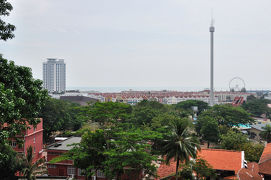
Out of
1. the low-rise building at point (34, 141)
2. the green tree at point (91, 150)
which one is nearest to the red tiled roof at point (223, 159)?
the green tree at point (91, 150)

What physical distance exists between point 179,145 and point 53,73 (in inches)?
6366

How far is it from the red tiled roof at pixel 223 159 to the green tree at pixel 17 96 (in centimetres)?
1394

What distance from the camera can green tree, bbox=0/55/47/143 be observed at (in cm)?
910

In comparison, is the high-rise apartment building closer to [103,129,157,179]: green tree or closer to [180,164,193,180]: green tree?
[180,164,193,180]: green tree

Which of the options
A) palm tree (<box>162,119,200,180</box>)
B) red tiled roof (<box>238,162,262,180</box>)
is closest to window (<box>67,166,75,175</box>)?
palm tree (<box>162,119,200,180</box>)

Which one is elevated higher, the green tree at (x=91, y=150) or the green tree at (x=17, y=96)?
the green tree at (x=17, y=96)

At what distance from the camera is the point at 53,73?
167250mm

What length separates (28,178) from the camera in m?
18.8

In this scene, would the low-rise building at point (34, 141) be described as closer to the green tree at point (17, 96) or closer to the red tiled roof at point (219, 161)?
the red tiled roof at point (219, 161)

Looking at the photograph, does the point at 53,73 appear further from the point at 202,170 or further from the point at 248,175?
the point at 248,175

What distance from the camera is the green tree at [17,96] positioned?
910 cm

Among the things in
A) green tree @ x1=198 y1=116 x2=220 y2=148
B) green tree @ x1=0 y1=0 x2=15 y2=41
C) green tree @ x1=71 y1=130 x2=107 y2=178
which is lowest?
green tree @ x1=198 y1=116 x2=220 y2=148

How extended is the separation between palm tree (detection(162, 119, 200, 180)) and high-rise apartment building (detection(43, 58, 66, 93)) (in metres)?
156

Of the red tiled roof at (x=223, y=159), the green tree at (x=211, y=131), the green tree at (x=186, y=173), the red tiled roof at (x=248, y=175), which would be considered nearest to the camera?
the red tiled roof at (x=248, y=175)
